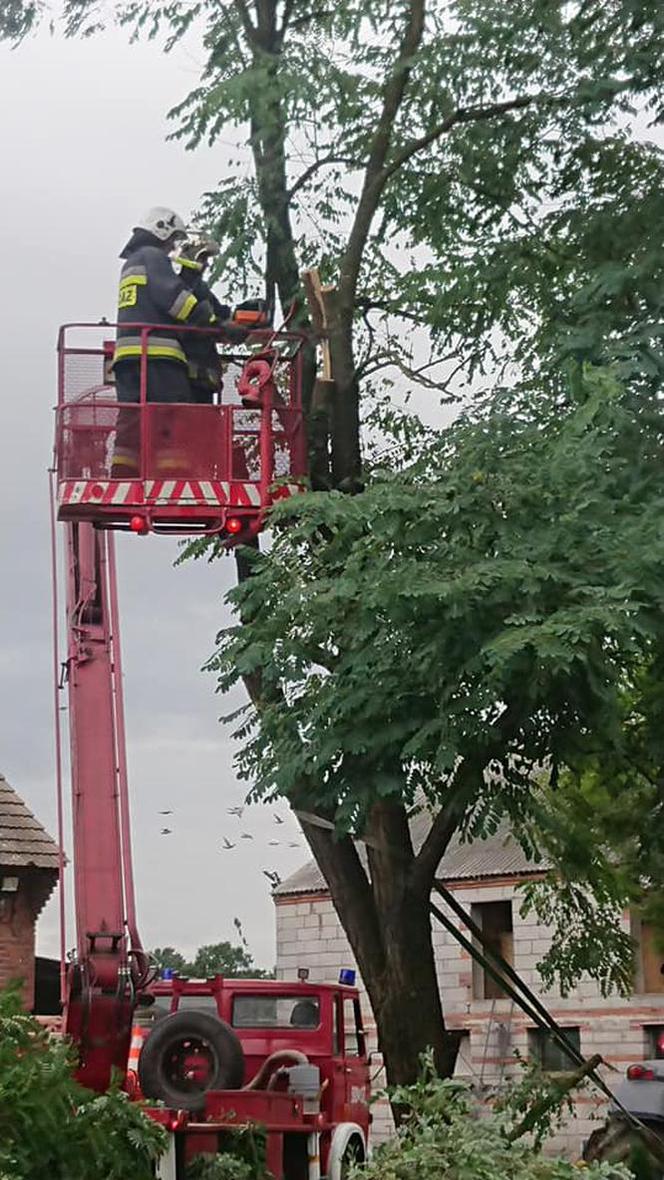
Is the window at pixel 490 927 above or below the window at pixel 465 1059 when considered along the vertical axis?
above

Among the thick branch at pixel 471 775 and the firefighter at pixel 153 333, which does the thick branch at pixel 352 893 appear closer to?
the thick branch at pixel 471 775

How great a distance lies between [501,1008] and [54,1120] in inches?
961

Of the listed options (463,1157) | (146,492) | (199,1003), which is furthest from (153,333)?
(463,1157)

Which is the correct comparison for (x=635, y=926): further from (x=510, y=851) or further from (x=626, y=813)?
(x=626, y=813)

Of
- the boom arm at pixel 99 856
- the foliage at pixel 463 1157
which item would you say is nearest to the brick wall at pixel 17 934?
the boom arm at pixel 99 856

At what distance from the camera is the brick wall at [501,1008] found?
30.8 m

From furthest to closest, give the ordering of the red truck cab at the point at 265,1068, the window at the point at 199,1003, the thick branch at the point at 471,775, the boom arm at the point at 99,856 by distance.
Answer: the window at the point at 199,1003 < the thick branch at the point at 471,775 < the red truck cab at the point at 265,1068 < the boom arm at the point at 99,856

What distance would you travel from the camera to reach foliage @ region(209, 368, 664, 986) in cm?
1390

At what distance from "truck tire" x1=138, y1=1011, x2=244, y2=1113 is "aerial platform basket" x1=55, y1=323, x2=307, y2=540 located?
416 centimetres

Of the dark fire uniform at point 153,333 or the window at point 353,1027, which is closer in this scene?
the dark fire uniform at point 153,333

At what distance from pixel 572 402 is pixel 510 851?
17406 mm

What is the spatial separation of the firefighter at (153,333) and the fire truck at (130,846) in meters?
0.07

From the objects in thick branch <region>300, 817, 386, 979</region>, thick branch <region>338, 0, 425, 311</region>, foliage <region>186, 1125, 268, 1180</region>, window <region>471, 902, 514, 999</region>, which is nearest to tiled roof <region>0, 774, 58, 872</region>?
thick branch <region>300, 817, 386, 979</region>

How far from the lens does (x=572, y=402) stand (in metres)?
16.5
